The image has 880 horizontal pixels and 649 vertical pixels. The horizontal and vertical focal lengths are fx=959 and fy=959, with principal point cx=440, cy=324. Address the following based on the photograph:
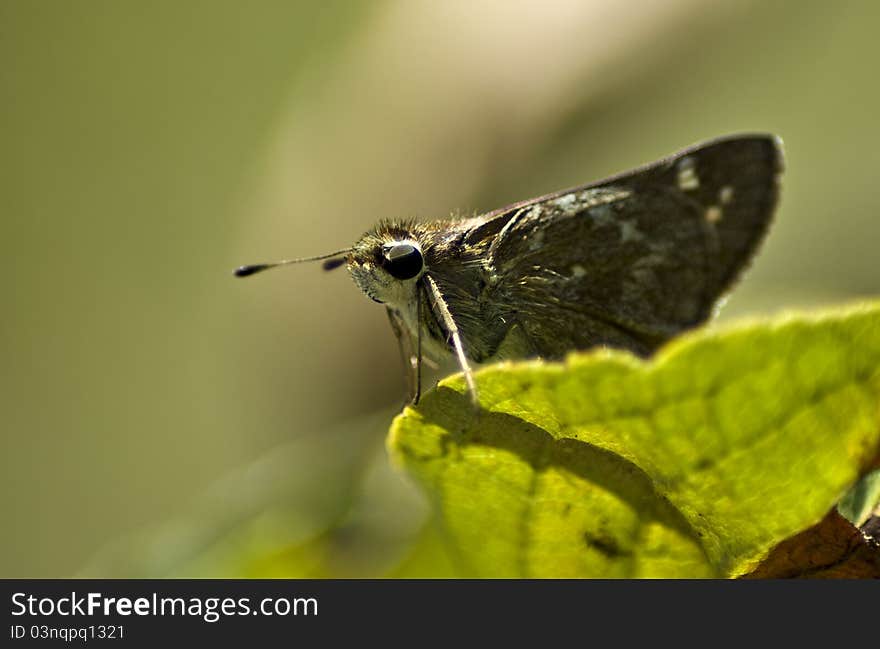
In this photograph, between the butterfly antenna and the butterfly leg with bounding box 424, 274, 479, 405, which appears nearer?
the butterfly leg with bounding box 424, 274, 479, 405

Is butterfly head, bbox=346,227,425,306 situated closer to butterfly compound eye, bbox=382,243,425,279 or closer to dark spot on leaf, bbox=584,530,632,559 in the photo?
butterfly compound eye, bbox=382,243,425,279

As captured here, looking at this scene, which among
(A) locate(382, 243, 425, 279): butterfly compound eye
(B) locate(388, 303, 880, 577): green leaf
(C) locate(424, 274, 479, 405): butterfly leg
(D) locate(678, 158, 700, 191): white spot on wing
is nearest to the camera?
(B) locate(388, 303, 880, 577): green leaf

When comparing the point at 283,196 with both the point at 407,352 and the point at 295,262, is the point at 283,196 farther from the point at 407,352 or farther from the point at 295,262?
the point at 407,352

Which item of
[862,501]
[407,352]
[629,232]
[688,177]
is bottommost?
[407,352]

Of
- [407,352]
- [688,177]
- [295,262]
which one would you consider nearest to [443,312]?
[407,352]

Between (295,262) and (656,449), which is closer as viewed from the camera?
(656,449)

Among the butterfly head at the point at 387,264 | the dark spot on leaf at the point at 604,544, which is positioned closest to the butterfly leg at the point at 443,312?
the butterfly head at the point at 387,264

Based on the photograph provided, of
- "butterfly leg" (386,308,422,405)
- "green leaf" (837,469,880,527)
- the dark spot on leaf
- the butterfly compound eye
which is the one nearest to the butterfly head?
the butterfly compound eye
